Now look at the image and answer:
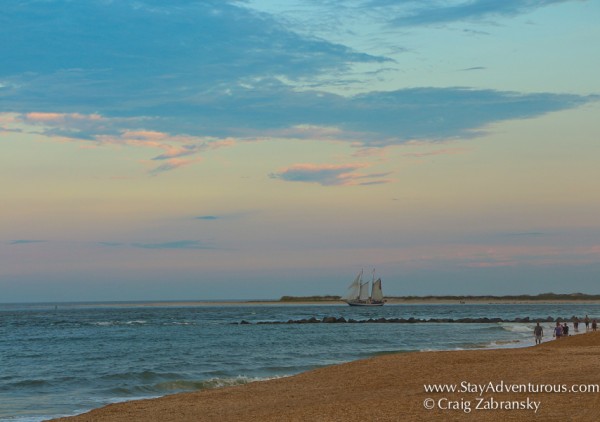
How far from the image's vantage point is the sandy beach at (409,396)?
1661 centimetres

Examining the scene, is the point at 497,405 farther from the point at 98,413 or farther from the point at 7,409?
the point at 7,409

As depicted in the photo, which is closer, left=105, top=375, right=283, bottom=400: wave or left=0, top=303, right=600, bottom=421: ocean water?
left=0, top=303, right=600, bottom=421: ocean water

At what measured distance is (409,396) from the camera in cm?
1972

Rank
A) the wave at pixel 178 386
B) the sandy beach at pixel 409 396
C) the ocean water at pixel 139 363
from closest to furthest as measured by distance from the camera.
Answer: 1. the sandy beach at pixel 409 396
2. the ocean water at pixel 139 363
3. the wave at pixel 178 386

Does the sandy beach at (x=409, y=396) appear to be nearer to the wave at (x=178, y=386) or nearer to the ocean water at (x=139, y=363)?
the wave at (x=178, y=386)

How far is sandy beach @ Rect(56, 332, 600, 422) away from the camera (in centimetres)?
1661

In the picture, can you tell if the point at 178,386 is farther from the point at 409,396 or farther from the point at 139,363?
the point at 409,396

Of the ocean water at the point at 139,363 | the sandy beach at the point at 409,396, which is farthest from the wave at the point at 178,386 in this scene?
the sandy beach at the point at 409,396

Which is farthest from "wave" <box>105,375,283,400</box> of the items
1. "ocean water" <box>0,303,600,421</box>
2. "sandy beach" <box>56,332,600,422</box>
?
"sandy beach" <box>56,332,600,422</box>

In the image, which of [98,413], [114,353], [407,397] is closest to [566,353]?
[407,397]

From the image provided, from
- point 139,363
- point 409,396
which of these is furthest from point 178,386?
point 409,396

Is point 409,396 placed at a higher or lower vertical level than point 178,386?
higher

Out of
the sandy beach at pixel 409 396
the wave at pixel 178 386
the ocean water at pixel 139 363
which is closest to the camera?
the sandy beach at pixel 409 396

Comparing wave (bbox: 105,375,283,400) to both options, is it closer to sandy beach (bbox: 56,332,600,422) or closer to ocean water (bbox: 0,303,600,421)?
ocean water (bbox: 0,303,600,421)
